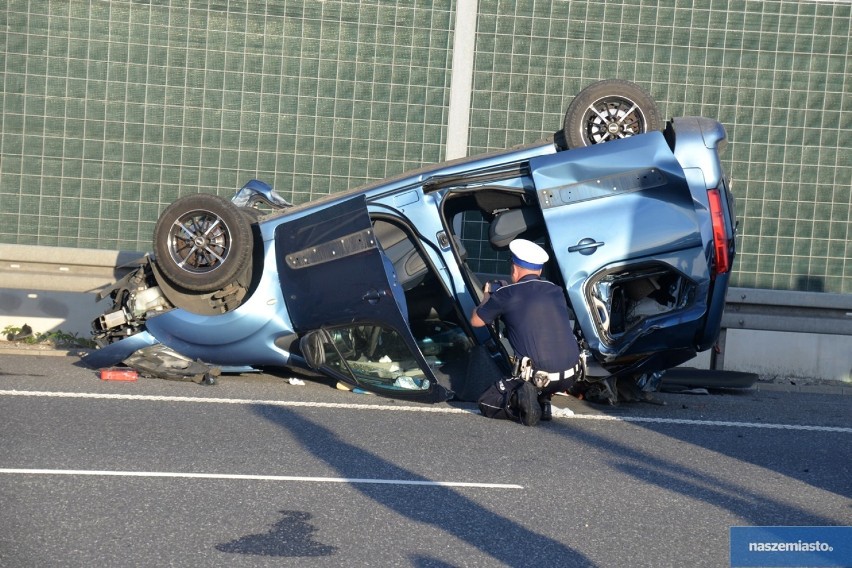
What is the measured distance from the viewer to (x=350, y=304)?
809 centimetres

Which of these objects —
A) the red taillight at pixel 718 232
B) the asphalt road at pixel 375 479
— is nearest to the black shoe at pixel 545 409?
the asphalt road at pixel 375 479

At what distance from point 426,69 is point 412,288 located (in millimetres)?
4519

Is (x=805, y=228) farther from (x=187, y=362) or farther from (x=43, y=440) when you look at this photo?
(x=43, y=440)

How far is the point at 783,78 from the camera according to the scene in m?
12.5

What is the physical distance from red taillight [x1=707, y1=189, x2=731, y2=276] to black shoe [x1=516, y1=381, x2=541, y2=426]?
A: 5.00 ft

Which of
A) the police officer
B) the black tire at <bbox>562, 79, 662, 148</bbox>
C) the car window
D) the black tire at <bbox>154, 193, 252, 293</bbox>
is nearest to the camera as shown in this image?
the police officer

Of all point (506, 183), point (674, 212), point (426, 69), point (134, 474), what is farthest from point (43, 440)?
point (426, 69)

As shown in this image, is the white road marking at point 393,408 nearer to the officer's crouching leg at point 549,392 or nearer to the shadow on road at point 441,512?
the officer's crouching leg at point 549,392

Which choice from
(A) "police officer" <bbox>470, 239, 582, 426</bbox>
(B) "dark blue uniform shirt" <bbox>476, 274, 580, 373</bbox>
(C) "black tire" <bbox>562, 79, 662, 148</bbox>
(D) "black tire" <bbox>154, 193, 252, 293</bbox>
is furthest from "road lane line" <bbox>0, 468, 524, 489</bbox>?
(C) "black tire" <bbox>562, 79, 662, 148</bbox>

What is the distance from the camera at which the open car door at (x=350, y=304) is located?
7.95m

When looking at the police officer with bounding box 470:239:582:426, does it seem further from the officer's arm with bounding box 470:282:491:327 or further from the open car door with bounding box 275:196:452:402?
the open car door with bounding box 275:196:452:402

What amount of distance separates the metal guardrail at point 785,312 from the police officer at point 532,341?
4221 millimetres

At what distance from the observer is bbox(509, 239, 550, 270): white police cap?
7.81 metres

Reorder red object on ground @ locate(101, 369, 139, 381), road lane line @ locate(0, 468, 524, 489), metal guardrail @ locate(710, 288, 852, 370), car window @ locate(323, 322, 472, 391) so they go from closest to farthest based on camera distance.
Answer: road lane line @ locate(0, 468, 524, 489)
car window @ locate(323, 322, 472, 391)
red object on ground @ locate(101, 369, 139, 381)
metal guardrail @ locate(710, 288, 852, 370)
